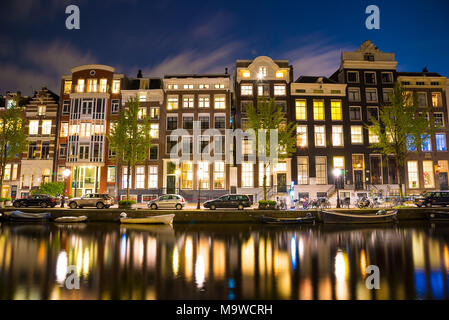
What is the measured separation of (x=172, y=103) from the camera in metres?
43.3

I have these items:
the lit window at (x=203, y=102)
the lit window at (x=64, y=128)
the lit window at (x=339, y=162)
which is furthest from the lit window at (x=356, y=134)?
the lit window at (x=64, y=128)

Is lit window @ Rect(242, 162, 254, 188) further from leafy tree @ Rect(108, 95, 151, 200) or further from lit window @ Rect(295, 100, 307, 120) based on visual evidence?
leafy tree @ Rect(108, 95, 151, 200)

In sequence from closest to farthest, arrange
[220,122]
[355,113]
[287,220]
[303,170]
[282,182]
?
[287,220] → [282,182] → [303,170] → [355,113] → [220,122]

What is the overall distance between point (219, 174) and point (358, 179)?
21215 mm

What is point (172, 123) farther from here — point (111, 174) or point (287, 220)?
point (287, 220)

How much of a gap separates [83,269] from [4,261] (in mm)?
4706

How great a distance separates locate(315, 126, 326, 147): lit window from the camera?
41312 millimetres

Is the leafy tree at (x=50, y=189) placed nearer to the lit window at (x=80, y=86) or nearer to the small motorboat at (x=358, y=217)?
the lit window at (x=80, y=86)

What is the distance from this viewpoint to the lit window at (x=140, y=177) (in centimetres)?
4156

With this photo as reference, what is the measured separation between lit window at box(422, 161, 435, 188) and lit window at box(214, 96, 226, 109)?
1297 inches

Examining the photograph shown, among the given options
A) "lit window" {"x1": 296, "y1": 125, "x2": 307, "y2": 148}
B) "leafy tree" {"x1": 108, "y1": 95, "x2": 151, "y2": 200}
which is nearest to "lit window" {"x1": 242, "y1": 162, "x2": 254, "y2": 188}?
"lit window" {"x1": 296, "y1": 125, "x2": 307, "y2": 148}

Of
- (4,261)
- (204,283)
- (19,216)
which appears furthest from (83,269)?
(19,216)

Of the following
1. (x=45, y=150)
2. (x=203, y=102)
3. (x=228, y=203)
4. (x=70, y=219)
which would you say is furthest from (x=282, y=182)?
(x=45, y=150)

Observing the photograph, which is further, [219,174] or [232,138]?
[232,138]
